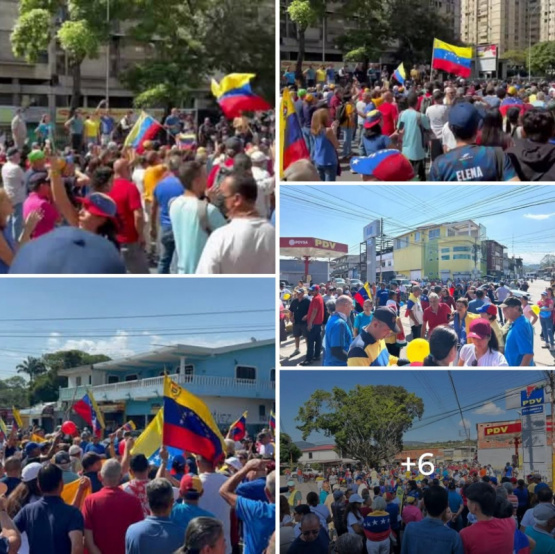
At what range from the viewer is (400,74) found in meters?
5.32

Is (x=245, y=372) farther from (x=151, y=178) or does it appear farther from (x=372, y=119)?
(x=372, y=119)

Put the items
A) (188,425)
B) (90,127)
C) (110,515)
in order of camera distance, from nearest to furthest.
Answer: (110,515)
(188,425)
(90,127)

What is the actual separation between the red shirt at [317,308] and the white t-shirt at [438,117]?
105 cm

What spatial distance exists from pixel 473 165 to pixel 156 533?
95.3 inches

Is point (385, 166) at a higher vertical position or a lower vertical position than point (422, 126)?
lower

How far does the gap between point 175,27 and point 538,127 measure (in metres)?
1.95

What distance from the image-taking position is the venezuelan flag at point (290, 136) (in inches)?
207

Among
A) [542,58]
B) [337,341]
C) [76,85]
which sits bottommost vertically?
[337,341]

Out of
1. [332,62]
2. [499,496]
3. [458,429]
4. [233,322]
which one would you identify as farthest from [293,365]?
[332,62]

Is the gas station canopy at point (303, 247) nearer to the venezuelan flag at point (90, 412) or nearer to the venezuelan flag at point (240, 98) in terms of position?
the venezuelan flag at point (240, 98)

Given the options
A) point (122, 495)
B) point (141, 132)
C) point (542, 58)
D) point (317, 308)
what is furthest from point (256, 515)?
point (542, 58)

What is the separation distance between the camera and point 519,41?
17.8ft

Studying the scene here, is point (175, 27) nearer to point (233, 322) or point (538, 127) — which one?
point (233, 322)

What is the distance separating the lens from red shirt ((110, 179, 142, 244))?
506 cm
